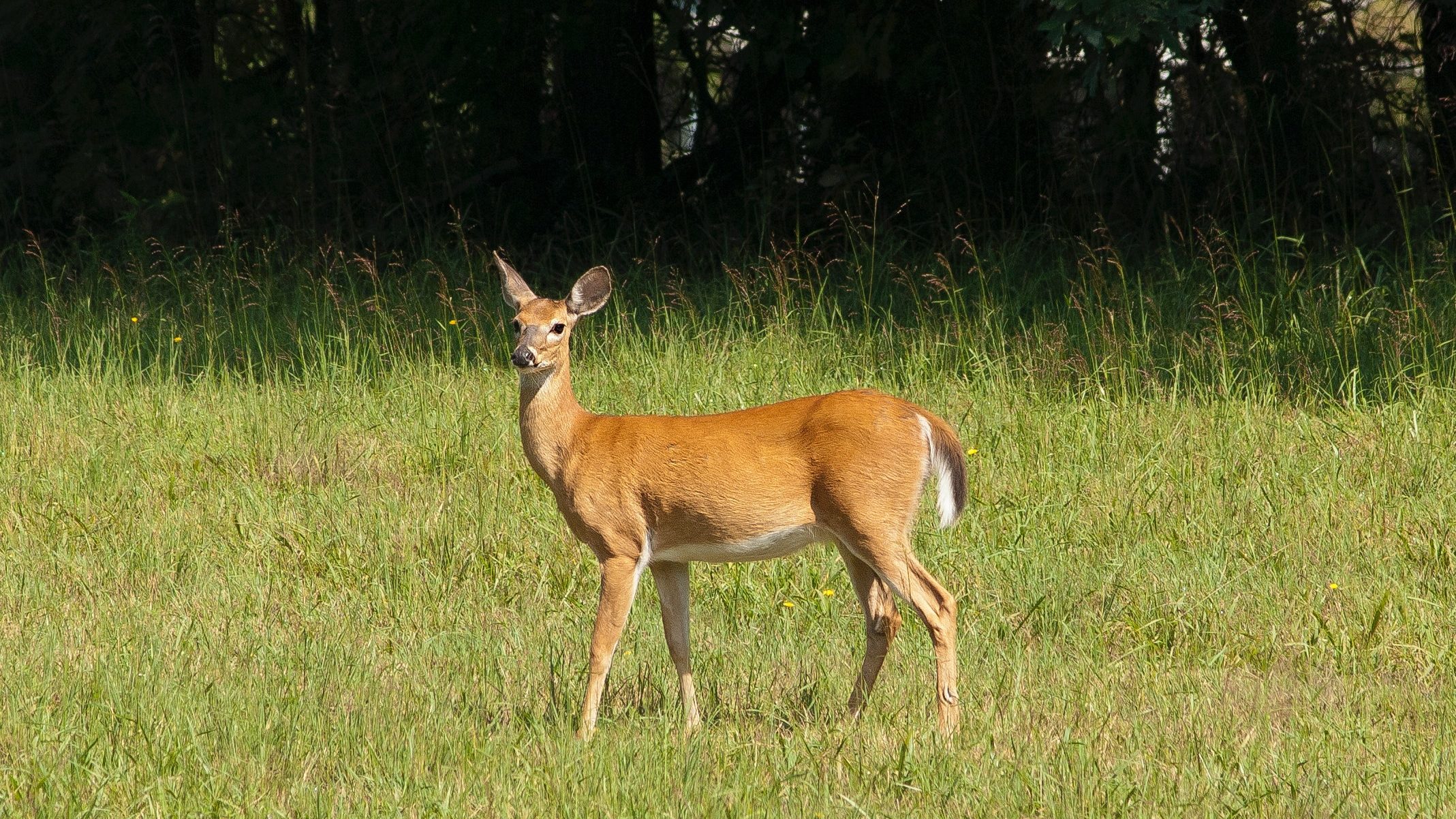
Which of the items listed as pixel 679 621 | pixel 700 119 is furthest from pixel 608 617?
pixel 700 119

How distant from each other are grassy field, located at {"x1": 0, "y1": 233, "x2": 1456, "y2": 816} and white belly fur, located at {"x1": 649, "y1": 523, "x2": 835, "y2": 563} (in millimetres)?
425

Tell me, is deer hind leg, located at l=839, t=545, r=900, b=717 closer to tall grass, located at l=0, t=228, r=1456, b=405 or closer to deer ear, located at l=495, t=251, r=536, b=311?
deer ear, located at l=495, t=251, r=536, b=311

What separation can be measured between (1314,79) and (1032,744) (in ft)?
21.6

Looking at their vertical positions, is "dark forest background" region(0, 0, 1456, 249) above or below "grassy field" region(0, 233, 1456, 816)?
above

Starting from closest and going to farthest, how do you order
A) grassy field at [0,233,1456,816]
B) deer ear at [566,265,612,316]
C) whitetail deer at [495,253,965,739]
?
grassy field at [0,233,1456,816] → whitetail deer at [495,253,965,739] → deer ear at [566,265,612,316]

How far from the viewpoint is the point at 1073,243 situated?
9.14 m

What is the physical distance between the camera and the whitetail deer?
385cm

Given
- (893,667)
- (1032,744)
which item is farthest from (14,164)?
(1032,744)

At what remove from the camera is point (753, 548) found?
3.88 meters

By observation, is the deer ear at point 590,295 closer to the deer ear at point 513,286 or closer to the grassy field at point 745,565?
the deer ear at point 513,286

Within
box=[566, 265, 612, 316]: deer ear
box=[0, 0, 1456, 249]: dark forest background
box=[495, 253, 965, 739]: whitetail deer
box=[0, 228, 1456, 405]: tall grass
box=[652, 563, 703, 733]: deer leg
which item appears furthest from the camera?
box=[0, 0, 1456, 249]: dark forest background

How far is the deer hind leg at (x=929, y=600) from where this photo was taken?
385 cm

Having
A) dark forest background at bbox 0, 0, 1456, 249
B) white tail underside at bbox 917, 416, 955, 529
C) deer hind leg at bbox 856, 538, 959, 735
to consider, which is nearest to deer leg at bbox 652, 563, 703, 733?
deer hind leg at bbox 856, 538, 959, 735

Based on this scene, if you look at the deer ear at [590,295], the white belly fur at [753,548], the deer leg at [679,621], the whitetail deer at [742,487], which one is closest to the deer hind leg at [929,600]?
the whitetail deer at [742,487]
